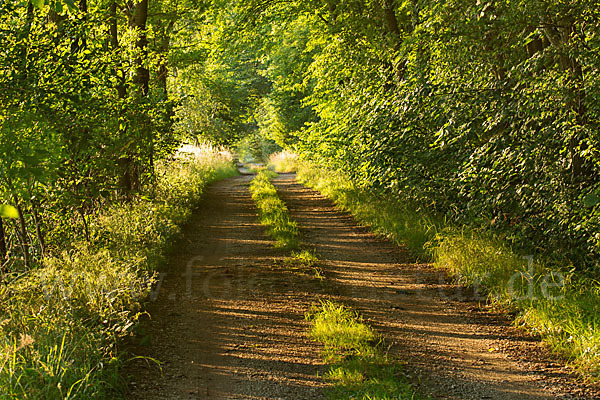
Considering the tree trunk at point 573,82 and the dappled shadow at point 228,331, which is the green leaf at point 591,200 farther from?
the dappled shadow at point 228,331

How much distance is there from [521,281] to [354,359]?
2.69 m

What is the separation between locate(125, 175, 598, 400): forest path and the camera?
456cm

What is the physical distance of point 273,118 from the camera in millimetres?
27750

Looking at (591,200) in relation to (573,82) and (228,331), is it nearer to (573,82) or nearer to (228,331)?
(573,82)

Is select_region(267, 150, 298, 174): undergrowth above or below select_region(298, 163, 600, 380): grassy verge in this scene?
above

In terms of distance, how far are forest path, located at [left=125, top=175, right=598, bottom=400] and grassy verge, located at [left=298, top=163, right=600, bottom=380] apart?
0.74 feet

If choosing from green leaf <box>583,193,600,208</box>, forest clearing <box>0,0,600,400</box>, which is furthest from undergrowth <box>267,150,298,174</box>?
green leaf <box>583,193,600,208</box>

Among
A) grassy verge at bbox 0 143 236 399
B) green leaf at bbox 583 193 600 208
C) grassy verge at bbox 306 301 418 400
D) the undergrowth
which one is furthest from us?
the undergrowth

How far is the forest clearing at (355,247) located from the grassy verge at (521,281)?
3 cm

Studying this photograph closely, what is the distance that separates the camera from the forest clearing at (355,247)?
4629 millimetres

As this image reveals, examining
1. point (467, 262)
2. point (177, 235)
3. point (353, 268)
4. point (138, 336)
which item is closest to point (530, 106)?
point (467, 262)

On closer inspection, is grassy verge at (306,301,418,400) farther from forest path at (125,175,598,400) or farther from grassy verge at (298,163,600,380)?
grassy verge at (298,163,600,380)

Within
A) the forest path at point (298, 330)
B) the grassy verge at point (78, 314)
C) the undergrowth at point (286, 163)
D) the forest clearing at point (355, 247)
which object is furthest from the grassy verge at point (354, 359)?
the undergrowth at point (286, 163)

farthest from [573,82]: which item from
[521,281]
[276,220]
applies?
[276,220]
